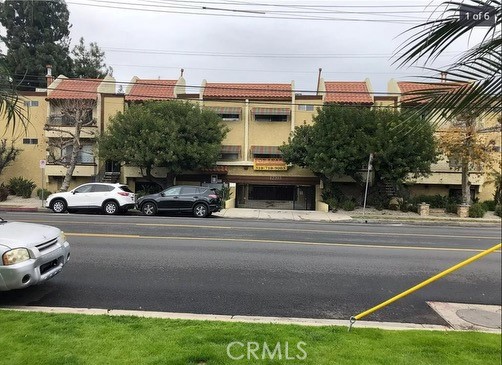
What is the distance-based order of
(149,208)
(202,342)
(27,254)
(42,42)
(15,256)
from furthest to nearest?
(42,42) < (149,208) < (27,254) < (15,256) < (202,342)

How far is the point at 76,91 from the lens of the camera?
26531 mm

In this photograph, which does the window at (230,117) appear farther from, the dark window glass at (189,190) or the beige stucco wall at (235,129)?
the dark window glass at (189,190)

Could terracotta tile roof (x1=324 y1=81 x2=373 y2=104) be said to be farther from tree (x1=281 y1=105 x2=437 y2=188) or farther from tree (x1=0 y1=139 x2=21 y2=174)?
tree (x1=0 y1=139 x2=21 y2=174)

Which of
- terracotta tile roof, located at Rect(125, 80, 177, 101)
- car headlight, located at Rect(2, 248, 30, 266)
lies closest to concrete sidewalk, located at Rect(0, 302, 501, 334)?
car headlight, located at Rect(2, 248, 30, 266)

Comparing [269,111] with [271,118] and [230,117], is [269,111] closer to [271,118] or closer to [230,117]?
[271,118]

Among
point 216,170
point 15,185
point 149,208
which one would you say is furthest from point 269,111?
point 15,185

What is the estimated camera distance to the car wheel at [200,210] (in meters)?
18.3

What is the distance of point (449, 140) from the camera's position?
22078 millimetres

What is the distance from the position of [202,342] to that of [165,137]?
68.4 feet

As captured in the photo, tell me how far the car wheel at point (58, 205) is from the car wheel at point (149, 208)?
3.36 m

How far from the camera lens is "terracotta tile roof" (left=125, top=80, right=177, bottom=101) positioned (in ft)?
91.4

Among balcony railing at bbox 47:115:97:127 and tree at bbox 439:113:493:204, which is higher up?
balcony railing at bbox 47:115:97:127
